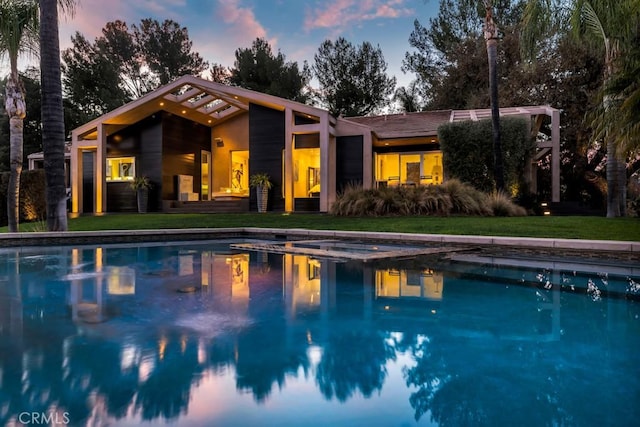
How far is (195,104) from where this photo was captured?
1838 centimetres

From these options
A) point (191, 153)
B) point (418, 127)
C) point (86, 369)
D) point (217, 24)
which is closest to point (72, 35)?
point (217, 24)

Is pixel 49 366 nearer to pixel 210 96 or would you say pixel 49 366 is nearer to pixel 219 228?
pixel 219 228

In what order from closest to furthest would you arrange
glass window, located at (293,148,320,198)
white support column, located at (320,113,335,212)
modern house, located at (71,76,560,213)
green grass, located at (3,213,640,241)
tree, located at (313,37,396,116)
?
green grass, located at (3,213,640,241) → white support column, located at (320,113,335,212) → modern house, located at (71,76,560,213) → glass window, located at (293,148,320,198) → tree, located at (313,37,396,116)

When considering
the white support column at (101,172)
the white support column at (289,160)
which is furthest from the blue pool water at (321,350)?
the white support column at (101,172)

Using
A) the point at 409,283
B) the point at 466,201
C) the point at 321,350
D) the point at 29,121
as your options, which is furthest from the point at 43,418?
the point at 29,121

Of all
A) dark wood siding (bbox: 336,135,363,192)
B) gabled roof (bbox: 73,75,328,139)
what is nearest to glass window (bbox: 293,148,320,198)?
dark wood siding (bbox: 336,135,363,192)

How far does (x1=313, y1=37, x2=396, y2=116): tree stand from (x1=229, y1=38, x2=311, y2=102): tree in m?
2.68

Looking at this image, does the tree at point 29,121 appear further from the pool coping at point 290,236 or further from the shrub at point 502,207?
the shrub at point 502,207

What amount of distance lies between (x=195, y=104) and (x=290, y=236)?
1058 centimetres

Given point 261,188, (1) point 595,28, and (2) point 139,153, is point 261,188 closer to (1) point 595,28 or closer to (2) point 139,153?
(2) point 139,153

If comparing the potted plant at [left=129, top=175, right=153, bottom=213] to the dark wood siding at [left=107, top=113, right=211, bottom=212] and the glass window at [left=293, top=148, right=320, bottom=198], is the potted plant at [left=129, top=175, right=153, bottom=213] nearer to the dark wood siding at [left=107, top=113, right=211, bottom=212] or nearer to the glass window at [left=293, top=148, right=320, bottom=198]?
the dark wood siding at [left=107, top=113, right=211, bottom=212]

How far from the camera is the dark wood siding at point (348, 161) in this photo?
16.3 m

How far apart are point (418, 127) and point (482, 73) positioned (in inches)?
395

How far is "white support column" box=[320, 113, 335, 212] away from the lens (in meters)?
14.8
